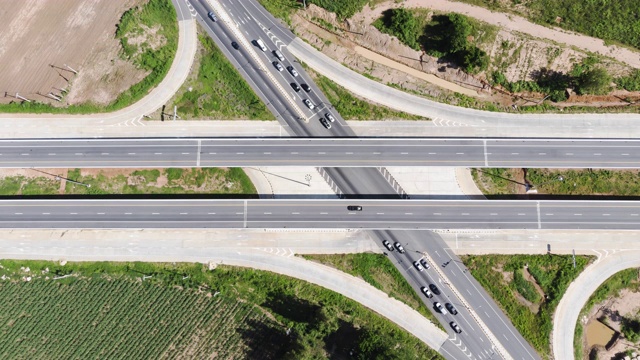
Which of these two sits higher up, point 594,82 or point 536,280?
point 594,82

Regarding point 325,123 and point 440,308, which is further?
point 325,123

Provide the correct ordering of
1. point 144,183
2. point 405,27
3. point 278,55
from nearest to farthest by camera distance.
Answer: point 144,183 < point 405,27 < point 278,55

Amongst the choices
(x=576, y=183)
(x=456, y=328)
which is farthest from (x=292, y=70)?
(x=576, y=183)

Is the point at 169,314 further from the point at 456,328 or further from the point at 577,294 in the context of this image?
the point at 577,294

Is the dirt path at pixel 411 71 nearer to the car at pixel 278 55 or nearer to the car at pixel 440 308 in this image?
the car at pixel 278 55

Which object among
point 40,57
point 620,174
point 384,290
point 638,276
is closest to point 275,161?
point 384,290

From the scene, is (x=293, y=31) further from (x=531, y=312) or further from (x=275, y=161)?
(x=531, y=312)

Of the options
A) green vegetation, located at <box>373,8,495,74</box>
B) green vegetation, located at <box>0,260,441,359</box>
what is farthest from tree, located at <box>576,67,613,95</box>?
green vegetation, located at <box>0,260,441,359</box>
